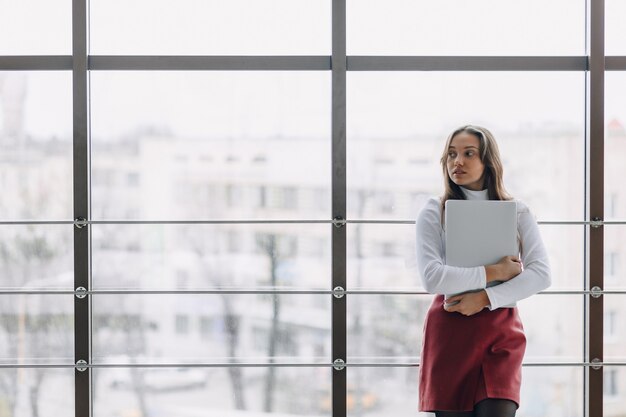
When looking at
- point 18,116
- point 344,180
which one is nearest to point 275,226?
point 344,180

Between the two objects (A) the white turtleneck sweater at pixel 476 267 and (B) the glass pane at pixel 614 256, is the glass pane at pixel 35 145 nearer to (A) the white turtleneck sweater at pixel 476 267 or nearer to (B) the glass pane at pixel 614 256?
(A) the white turtleneck sweater at pixel 476 267

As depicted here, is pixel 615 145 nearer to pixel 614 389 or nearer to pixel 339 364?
pixel 614 389

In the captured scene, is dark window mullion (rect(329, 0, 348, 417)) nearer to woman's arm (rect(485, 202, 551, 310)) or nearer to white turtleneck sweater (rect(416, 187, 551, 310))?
white turtleneck sweater (rect(416, 187, 551, 310))

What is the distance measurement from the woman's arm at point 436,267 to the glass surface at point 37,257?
149 cm

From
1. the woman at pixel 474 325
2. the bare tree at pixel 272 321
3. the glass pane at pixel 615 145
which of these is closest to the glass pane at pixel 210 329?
the bare tree at pixel 272 321

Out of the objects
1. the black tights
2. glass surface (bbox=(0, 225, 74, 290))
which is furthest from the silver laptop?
glass surface (bbox=(0, 225, 74, 290))

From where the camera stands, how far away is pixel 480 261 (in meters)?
2.48

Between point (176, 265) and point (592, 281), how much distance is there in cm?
173

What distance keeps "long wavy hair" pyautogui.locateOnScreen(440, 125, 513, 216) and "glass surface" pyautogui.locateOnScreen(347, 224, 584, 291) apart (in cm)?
52

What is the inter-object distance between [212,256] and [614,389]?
179cm

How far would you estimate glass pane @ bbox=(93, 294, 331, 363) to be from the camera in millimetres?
3098
